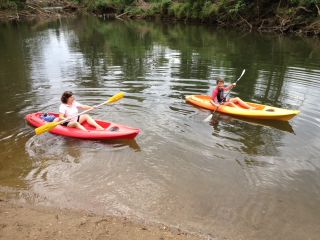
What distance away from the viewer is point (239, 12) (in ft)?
99.6

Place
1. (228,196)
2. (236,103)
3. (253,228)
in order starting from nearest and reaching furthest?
(253,228), (228,196), (236,103)

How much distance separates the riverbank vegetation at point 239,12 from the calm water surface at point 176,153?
11.6 metres

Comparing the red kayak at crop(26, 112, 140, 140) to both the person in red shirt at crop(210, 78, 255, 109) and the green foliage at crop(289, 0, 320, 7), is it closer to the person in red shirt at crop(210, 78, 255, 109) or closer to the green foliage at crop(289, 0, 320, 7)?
the person in red shirt at crop(210, 78, 255, 109)

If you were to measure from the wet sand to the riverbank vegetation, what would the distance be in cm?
2406

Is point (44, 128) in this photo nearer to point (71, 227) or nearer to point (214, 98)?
point (71, 227)

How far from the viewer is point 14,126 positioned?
902 cm

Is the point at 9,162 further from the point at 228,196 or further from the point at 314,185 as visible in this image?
the point at 314,185

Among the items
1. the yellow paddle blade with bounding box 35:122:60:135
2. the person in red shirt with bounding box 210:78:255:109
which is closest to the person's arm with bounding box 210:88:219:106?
the person in red shirt with bounding box 210:78:255:109

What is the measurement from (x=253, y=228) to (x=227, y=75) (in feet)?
32.6

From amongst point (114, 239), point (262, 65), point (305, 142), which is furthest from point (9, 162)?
point (262, 65)

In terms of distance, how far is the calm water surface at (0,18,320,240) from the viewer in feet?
18.0

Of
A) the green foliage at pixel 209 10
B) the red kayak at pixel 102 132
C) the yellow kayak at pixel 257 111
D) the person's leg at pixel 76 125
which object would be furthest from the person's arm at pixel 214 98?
the green foliage at pixel 209 10

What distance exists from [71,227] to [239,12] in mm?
28989

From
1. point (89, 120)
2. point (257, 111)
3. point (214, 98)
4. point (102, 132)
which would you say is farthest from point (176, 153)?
point (214, 98)
